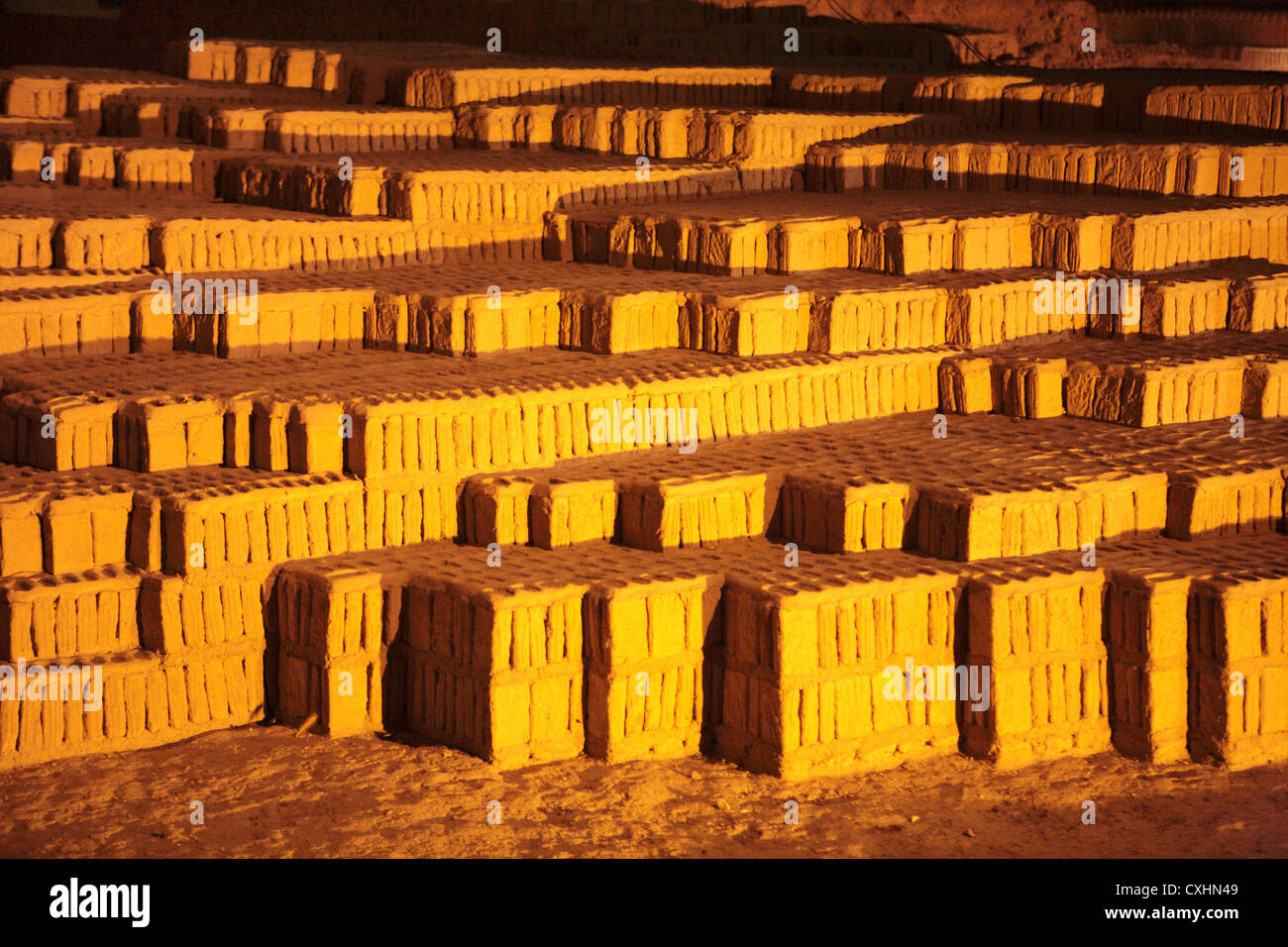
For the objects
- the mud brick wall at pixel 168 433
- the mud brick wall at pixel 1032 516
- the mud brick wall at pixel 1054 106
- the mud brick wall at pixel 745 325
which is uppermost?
the mud brick wall at pixel 1054 106

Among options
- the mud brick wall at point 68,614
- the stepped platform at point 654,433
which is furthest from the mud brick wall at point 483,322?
the mud brick wall at point 68,614

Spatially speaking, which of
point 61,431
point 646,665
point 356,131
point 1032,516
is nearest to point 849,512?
point 1032,516

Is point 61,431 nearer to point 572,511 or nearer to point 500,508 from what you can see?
point 500,508

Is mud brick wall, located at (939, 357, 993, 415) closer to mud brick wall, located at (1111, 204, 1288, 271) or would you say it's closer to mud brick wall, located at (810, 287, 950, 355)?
mud brick wall, located at (810, 287, 950, 355)

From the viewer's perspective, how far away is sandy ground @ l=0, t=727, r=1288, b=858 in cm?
760

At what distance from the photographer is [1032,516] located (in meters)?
9.12

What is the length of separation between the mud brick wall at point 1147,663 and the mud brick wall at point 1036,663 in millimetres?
74

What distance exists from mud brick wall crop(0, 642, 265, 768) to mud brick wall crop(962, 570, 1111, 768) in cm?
352

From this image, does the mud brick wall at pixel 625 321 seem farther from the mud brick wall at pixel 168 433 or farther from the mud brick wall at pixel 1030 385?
the mud brick wall at pixel 168 433

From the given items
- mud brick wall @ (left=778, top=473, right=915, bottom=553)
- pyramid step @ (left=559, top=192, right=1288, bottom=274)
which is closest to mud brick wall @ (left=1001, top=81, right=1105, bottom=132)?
pyramid step @ (left=559, top=192, right=1288, bottom=274)

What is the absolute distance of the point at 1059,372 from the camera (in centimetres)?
1123

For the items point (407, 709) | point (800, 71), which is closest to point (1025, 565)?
point (407, 709)

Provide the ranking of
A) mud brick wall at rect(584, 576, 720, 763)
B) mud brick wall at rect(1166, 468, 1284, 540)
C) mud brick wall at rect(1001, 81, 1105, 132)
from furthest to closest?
mud brick wall at rect(1001, 81, 1105, 132), mud brick wall at rect(1166, 468, 1284, 540), mud brick wall at rect(584, 576, 720, 763)

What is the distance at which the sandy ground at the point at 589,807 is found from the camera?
7598 mm
